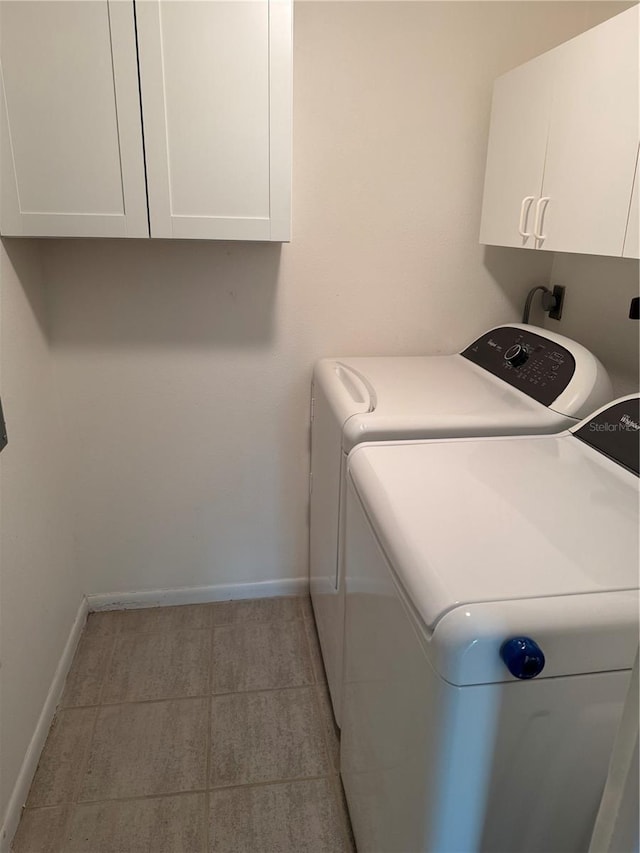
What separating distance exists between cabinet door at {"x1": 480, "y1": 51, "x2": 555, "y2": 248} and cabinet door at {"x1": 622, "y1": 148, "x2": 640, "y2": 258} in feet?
1.21

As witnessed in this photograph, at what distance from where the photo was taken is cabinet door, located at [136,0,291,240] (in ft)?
4.68

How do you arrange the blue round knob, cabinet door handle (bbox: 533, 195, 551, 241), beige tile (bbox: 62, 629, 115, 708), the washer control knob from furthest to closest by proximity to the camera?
1. beige tile (bbox: 62, 629, 115, 708)
2. the washer control knob
3. cabinet door handle (bbox: 533, 195, 551, 241)
4. the blue round knob

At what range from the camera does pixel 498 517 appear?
0.99m

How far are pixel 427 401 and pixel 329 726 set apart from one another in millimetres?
1038

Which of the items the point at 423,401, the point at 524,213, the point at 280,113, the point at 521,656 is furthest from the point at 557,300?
the point at 521,656

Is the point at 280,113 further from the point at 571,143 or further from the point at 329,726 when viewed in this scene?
the point at 329,726

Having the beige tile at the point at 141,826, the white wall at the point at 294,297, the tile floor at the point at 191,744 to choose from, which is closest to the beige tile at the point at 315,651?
the tile floor at the point at 191,744

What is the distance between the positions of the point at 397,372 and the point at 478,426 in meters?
0.50

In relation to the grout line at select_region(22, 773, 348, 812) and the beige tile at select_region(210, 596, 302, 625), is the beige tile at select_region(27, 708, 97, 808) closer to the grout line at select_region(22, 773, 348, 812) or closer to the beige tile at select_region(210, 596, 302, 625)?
the grout line at select_region(22, 773, 348, 812)

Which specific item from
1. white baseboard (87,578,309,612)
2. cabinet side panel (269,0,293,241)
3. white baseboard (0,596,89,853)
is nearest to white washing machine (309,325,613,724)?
white baseboard (87,578,309,612)

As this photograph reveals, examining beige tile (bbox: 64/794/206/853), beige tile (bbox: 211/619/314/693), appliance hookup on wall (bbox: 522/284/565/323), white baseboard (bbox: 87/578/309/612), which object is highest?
appliance hookup on wall (bbox: 522/284/565/323)

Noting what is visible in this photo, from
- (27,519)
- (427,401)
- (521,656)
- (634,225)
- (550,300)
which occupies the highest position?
(634,225)

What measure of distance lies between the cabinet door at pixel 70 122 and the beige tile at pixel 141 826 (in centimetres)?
153

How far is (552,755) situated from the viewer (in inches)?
32.9
